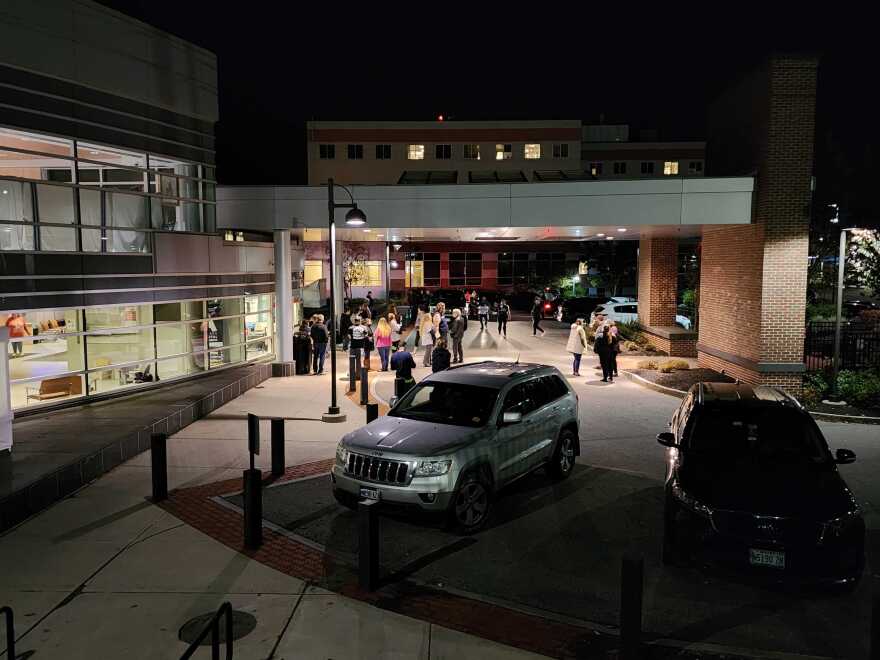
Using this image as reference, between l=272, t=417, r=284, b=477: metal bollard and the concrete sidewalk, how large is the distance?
1855 mm

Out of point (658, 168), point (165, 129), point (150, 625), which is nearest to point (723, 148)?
point (165, 129)

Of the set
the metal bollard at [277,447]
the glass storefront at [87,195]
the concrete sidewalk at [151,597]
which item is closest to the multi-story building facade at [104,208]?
the glass storefront at [87,195]

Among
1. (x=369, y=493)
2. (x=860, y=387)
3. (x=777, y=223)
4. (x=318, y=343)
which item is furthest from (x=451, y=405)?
(x=318, y=343)

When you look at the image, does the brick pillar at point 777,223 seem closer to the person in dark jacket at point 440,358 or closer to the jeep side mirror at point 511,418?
the person in dark jacket at point 440,358

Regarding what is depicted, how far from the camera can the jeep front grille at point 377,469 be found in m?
7.86

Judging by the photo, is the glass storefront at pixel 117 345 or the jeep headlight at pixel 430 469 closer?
the jeep headlight at pixel 430 469

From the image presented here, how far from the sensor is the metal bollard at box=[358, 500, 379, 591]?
6797 mm

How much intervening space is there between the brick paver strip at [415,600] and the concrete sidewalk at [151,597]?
0.13m

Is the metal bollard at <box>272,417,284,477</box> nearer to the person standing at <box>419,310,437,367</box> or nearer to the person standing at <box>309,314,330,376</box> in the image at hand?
the person standing at <box>309,314,330,376</box>

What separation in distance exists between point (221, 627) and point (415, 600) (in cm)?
177

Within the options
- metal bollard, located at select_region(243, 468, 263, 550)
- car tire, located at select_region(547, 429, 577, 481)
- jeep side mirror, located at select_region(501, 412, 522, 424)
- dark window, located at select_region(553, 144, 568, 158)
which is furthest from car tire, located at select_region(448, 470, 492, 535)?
dark window, located at select_region(553, 144, 568, 158)

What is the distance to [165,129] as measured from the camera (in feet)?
53.9

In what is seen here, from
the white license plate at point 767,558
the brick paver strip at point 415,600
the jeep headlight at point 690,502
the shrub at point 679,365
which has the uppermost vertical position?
the jeep headlight at point 690,502

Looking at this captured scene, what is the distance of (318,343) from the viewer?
20312 mm
